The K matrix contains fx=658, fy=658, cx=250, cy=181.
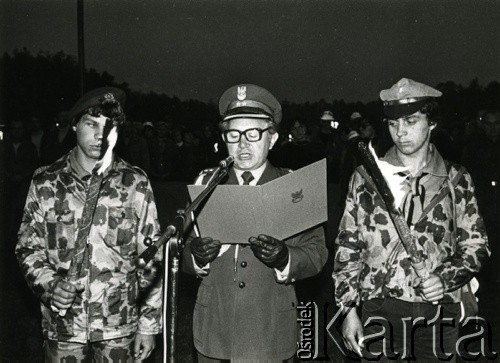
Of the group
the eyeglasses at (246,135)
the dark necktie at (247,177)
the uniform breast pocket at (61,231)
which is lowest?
the uniform breast pocket at (61,231)

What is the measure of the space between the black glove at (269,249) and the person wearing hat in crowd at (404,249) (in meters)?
0.41

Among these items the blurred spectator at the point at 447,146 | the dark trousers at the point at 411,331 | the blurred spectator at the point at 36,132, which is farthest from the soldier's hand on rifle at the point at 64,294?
the blurred spectator at the point at 36,132

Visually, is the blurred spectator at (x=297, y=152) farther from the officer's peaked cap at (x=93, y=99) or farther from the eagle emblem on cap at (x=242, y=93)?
the officer's peaked cap at (x=93, y=99)

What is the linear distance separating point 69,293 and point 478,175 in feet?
16.5

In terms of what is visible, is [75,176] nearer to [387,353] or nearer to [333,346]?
[387,353]

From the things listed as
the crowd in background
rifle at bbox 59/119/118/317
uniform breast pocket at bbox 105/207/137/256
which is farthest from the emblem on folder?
the crowd in background

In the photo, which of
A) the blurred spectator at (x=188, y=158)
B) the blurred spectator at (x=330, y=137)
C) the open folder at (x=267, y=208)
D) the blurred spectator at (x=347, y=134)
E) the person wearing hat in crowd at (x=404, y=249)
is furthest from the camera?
the blurred spectator at (x=188, y=158)

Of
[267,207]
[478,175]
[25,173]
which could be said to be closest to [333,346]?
[478,175]

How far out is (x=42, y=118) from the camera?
856cm

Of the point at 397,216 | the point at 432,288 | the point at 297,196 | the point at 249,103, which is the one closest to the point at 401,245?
the point at 397,216

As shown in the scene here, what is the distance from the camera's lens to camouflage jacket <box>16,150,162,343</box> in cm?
343

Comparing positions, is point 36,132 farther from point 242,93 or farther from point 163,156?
point 242,93

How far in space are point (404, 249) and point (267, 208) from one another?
776 millimetres

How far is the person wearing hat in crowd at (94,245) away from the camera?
3424 millimetres
